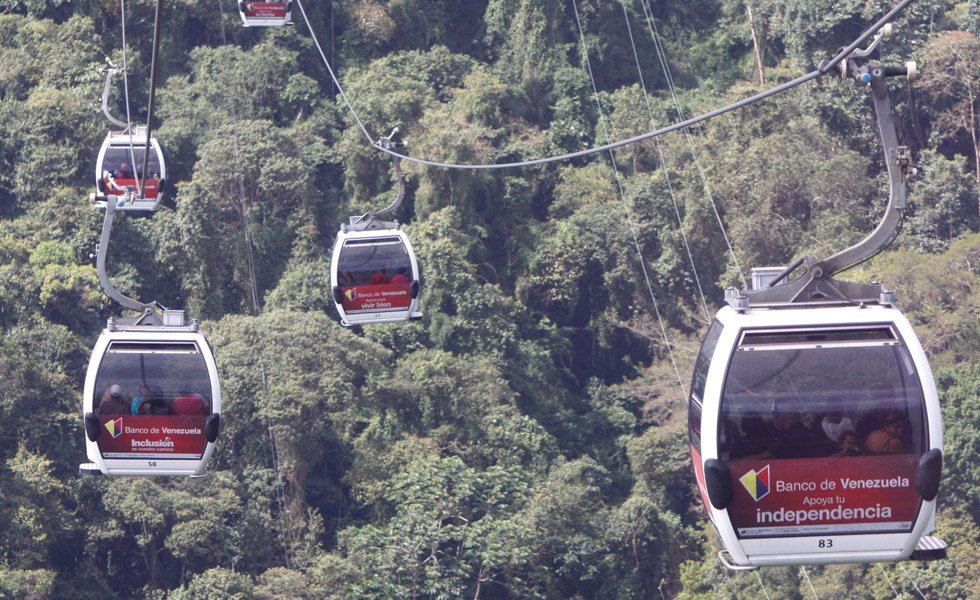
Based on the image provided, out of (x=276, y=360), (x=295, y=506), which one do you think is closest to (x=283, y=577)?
(x=295, y=506)

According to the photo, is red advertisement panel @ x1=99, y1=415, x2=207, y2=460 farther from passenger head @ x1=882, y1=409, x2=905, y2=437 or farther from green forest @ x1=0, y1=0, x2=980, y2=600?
green forest @ x1=0, y1=0, x2=980, y2=600

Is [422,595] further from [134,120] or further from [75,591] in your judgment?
[134,120]

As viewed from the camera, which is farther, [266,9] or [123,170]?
[266,9]

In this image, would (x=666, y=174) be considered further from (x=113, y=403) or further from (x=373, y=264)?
(x=113, y=403)

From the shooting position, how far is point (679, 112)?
34562mm

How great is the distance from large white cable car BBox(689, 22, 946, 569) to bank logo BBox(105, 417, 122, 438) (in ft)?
18.8

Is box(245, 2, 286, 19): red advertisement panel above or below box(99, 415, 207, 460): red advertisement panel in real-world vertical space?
above

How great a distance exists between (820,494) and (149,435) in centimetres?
609

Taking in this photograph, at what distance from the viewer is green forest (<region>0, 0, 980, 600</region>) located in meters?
26.6

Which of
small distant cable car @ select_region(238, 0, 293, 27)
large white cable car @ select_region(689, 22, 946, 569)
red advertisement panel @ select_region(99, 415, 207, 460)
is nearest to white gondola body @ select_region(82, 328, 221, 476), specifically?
red advertisement panel @ select_region(99, 415, 207, 460)

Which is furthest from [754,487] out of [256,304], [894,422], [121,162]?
[256,304]

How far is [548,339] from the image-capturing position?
32.6m

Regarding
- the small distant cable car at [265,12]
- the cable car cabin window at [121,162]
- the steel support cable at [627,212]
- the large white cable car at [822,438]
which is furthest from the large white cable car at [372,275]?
the steel support cable at [627,212]

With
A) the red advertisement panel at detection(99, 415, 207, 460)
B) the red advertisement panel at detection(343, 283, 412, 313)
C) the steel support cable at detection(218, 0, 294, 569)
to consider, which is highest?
the red advertisement panel at detection(99, 415, 207, 460)
